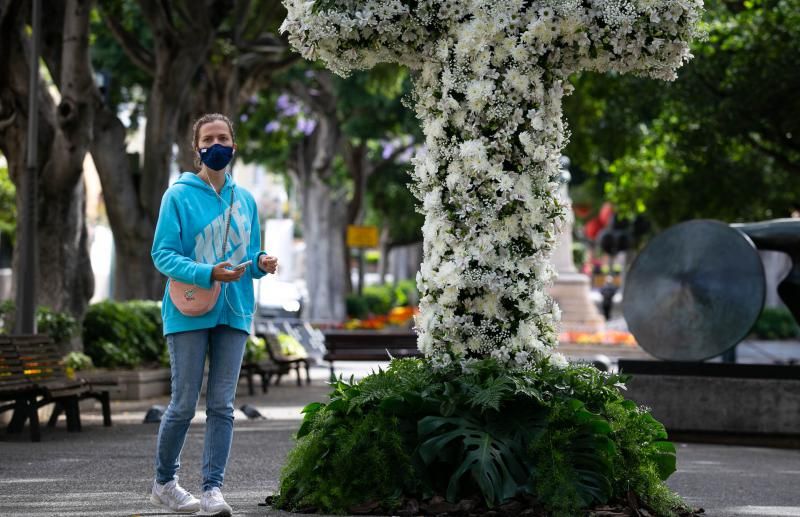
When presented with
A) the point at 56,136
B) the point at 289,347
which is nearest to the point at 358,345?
the point at 289,347

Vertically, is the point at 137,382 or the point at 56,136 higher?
the point at 56,136

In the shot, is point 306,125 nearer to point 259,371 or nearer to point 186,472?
point 259,371

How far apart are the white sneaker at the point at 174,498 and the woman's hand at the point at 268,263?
45.6 inches

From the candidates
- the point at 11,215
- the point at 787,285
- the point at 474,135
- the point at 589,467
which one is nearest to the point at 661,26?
the point at 474,135

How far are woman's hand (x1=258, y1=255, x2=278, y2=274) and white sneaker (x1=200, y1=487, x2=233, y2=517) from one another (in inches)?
42.3

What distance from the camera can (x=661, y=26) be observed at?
777cm

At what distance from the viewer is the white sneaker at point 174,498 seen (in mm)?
7250

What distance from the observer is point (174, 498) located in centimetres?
730

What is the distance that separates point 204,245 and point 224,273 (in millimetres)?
360

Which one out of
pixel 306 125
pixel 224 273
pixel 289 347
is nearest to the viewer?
pixel 224 273

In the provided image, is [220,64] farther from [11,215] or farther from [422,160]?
[11,215]

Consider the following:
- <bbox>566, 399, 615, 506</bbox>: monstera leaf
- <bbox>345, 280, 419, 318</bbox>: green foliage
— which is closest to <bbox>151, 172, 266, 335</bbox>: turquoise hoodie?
<bbox>566, 399, 615, 506</bbox>: monstera leaf

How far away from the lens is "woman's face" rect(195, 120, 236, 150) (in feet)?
24.0

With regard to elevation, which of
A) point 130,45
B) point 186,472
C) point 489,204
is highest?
point 130,45
